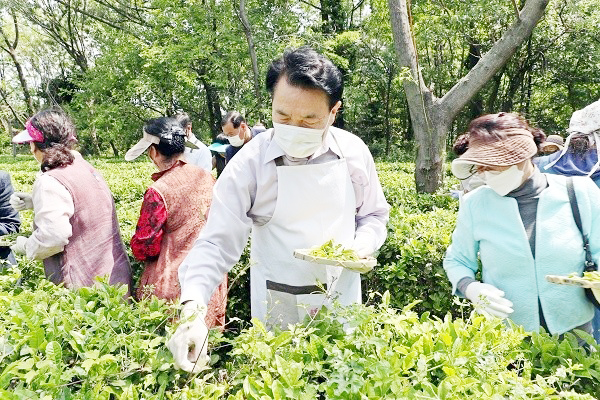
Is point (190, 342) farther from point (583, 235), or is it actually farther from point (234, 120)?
point (234, 120)

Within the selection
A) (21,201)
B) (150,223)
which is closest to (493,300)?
(150,223)

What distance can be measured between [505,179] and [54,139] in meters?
2.43

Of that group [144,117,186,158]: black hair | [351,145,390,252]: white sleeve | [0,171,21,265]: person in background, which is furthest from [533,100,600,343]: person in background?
[0,171,21,265]: person in background

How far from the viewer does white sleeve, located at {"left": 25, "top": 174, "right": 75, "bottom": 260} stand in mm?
2270

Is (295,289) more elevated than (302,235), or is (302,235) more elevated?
(302,235)

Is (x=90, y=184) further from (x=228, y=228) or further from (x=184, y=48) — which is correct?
(x=184, y=48)

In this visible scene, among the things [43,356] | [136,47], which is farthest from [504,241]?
[136,47]

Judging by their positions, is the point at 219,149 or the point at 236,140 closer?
the point at 236,140

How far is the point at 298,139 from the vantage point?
178 cm

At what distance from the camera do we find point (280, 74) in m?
1.74

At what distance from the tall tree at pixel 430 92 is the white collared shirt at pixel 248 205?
3.26 meters

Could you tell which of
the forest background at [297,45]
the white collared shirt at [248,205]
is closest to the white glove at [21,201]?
the white collared shirt at [248,205]

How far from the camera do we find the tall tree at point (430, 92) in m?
4.80

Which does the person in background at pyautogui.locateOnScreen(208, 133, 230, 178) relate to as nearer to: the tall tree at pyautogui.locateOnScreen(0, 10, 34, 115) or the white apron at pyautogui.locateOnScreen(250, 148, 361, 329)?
the white apron at pyautogui.locateOnScreen(250, 148, 361, 329)
